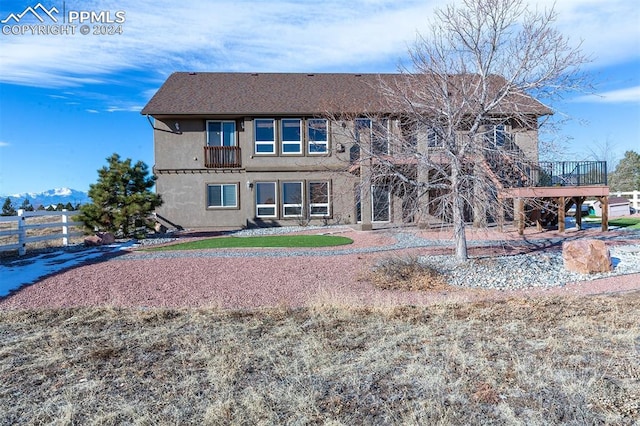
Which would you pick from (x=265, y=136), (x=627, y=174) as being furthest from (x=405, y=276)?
(x=627, y=174)

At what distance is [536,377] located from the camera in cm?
423

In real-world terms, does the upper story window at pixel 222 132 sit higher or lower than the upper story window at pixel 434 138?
higher

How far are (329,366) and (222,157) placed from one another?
18474 mm

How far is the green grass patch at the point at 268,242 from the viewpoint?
14.6 m

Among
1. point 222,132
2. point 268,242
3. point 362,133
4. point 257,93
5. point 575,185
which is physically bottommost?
point 268,242

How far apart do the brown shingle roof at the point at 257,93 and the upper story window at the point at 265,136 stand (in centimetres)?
65

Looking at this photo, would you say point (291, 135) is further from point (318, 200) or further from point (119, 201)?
point (119, 201)

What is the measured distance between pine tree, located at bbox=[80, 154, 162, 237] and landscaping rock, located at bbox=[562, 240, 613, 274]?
13725mm

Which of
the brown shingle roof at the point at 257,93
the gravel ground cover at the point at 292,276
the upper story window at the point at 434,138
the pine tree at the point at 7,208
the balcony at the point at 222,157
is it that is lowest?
the gravel ground cover at the point at 292,276

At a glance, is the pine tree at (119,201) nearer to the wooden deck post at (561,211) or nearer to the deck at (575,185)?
the deck at (575,185)

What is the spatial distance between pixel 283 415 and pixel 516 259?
360 inches

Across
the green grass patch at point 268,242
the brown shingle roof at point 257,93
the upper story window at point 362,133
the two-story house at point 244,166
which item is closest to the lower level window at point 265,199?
the two-story house at point 244,166

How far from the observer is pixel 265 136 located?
2203 centimetres

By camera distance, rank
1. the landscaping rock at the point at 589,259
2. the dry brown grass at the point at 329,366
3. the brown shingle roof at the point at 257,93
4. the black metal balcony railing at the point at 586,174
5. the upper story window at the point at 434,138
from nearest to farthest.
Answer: the dry brown grass at the point at 329,366 < the landscaping rock at the point at 589,259 < the upper story window at the point at 434,138 < the black metal balcony railing at the point at 586,174 < the brown shingle roof at the point at 257,93
